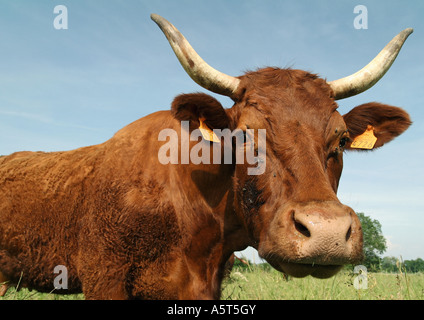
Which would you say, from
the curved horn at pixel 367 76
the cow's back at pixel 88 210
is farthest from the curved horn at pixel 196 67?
the curved horn at pixel 367 76

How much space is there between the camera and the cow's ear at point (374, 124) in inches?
176

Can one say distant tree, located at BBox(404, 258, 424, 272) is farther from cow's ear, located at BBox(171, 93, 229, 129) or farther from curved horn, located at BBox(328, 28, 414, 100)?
cow's ear, located at BBox(171, 93, 229, 129)

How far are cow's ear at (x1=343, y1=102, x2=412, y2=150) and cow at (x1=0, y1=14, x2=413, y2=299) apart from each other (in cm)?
1

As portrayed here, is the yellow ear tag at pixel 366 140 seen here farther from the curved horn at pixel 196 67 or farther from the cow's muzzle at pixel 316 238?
the cow's muzzle at pixel 316 238

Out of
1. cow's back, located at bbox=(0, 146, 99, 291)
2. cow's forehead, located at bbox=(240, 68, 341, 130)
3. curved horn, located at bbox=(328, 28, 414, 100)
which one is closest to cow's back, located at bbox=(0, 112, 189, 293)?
cow's back, located at bbox=(0, 146, 99, 291)

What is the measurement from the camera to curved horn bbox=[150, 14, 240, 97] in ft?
12.3

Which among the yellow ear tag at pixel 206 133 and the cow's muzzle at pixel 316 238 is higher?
the yellow ear tag at pixel 206 133

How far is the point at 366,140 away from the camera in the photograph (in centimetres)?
460

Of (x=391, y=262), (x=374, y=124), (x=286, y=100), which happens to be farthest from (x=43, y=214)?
(x=391, y=262)

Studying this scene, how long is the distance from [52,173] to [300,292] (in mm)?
3827

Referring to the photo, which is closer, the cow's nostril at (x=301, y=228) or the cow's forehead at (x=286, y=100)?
the cow's nostril at (x=301, y=228)

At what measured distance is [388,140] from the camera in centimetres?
464
